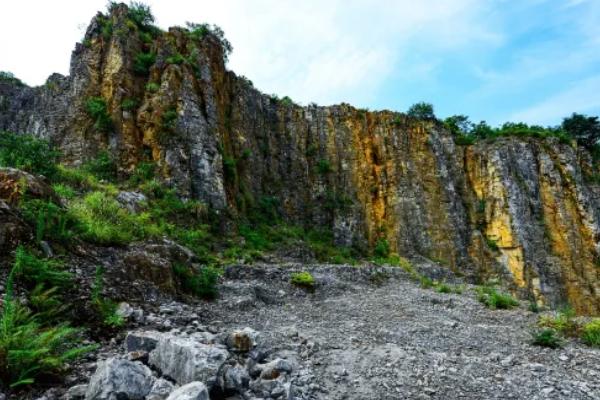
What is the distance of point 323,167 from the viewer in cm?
2938

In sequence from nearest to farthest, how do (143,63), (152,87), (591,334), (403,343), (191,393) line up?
(191,393) < (403,343) < (591,334) < (152,87) < (143,63)

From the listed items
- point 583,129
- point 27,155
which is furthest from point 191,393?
point 583,129

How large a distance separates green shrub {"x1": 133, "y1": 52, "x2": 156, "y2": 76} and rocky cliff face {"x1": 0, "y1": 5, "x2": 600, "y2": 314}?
9 cm

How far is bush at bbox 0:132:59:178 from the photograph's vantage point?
1354 cm

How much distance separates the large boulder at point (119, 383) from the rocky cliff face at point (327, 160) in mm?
15795

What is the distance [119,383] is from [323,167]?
26.2 metres

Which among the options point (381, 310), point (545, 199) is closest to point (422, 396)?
point (381, 310)

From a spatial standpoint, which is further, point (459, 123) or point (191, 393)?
point (459, 123)

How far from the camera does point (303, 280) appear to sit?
1300 centimetres

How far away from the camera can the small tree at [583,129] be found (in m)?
37.9

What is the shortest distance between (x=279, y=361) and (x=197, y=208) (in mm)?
13827

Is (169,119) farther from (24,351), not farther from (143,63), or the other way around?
(24,351)

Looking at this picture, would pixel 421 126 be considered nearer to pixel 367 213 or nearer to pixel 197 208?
pixel 367 213

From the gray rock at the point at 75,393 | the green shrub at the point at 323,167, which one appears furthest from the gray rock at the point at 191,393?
the green shrub at the point at 323,167
